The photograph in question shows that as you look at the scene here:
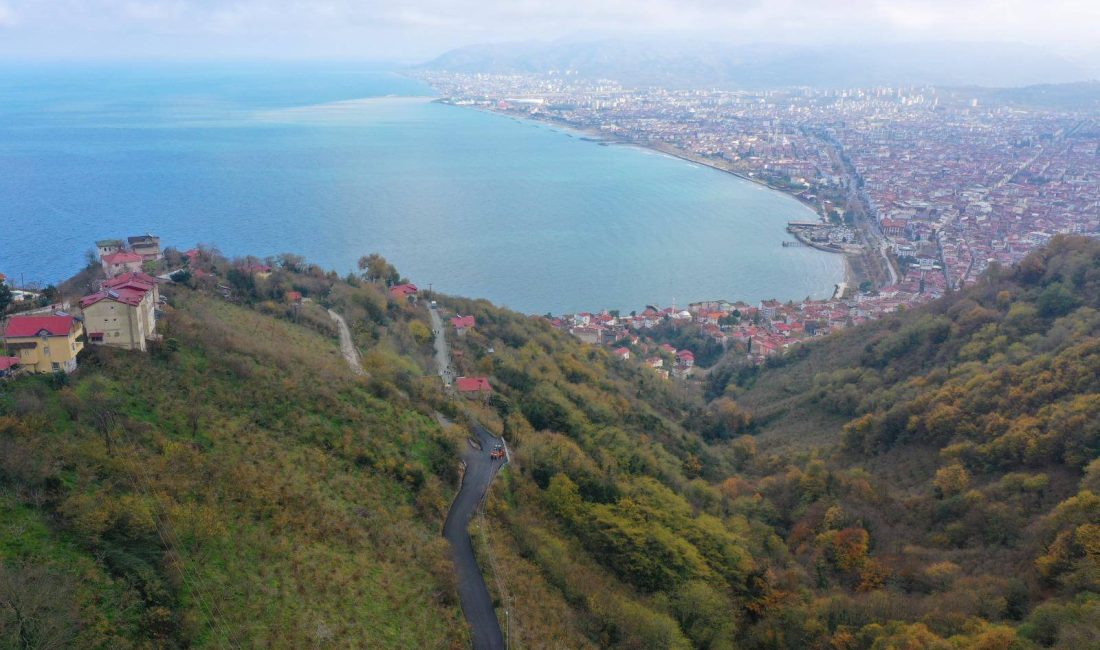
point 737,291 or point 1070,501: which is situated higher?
point 1070,501

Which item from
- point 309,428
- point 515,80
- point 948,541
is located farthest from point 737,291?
point 515,80

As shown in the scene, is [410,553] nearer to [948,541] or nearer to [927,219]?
[948,541]

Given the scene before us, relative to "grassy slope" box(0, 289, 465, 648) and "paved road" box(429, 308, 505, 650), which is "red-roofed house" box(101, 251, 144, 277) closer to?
"grassy slope" box(0, 289, 465, 648)

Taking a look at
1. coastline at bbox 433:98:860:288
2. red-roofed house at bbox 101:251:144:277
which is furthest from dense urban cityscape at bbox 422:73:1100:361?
red-roofed house at bbox 101:251:144:277

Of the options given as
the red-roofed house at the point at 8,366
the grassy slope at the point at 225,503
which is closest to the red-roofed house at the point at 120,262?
the grassy slope at the point at 225,503

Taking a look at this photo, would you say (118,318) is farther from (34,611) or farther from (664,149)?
(664,149)

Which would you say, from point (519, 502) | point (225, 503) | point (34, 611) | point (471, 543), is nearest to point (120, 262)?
point (225, 503)
